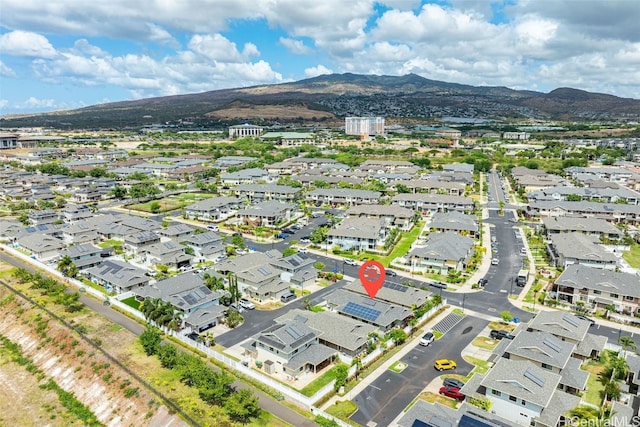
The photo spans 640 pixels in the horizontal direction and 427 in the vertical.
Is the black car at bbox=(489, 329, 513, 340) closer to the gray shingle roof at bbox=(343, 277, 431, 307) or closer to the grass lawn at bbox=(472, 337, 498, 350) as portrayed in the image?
the grass lawn at bbox=(472, 337, 498, 350)

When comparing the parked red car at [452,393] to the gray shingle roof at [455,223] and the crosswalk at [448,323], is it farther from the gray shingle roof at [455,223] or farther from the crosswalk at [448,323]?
the gray shingle roof at [455,223]

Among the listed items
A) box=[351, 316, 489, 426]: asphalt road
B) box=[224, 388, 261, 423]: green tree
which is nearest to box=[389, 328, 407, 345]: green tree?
box=[351, 316, 489, 426]: asphalt road

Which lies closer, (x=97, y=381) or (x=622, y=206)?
(x=97, y=381)

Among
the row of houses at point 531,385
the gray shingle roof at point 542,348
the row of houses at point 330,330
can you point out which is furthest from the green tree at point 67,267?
the gray shingle roof at point 542,348

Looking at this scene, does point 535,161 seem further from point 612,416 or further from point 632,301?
point 612,416

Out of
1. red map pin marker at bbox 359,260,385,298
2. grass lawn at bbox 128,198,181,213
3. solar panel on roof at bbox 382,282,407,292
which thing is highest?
grass lawn at bbox 128,198,181,213

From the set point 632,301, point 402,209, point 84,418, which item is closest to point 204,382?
point 84,418

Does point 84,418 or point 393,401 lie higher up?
point 393,401
